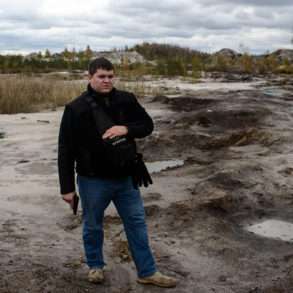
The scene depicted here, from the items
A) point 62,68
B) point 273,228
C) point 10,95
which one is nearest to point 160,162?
point 273,228

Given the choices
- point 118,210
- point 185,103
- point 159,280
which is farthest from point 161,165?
point 185,103

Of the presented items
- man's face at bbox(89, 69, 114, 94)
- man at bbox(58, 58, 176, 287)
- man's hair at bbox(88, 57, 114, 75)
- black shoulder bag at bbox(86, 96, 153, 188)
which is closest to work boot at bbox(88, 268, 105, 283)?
man at bbox(58, 58, 176, 287)

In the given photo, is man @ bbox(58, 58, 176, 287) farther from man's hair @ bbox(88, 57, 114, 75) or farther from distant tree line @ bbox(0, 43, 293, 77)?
distant tree line @ bbox(0, 43, 293, 77)

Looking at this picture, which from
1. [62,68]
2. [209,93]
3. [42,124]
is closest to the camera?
[42,124]

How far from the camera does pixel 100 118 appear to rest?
4320 millimetres

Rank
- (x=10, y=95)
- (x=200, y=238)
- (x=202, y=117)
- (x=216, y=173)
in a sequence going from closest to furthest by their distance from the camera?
(x=200, y=238), (x=216, y=173), (x=202, y=117), (x=10, y=95)

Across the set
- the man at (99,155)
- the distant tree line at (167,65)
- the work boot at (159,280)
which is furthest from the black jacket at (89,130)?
the distant tree line at (167,65)

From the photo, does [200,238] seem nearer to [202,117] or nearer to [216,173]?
[216,173]

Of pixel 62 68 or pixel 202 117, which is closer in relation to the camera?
pixel 202 117

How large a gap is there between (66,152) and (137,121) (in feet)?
1.93

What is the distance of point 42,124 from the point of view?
15.2 metres

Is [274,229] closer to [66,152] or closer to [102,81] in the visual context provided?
[66,152]

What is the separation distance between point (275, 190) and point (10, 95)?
12984mm

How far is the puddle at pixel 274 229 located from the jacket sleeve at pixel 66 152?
271 cm
